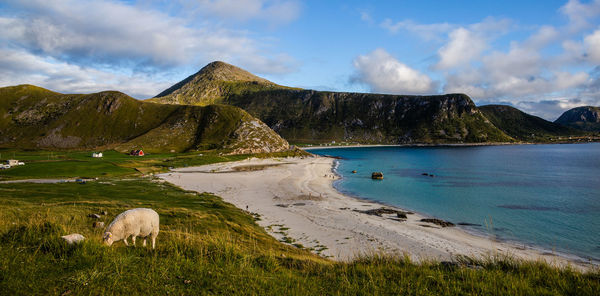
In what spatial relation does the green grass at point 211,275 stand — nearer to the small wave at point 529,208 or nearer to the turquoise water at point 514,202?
the turquoise water at point 514,202

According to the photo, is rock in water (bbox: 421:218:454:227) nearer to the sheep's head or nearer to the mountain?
the sheep's head

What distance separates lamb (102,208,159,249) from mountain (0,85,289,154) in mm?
139629

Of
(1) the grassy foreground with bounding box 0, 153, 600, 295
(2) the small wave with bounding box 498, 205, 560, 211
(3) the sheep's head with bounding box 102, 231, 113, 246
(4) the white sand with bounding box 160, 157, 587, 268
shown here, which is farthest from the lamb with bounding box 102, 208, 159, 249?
(2) the small wave with bounding box 498, 205, 560, 211

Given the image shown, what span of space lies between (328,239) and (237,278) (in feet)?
79.5

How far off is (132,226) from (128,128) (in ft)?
671

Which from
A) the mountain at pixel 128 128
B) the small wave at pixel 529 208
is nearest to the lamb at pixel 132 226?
the small wave at pixel 529 208

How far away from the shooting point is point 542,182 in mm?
76062

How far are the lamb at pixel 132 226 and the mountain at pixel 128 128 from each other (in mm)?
139629

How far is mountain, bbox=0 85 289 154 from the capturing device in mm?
163000

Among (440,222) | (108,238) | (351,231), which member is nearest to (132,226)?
(108,238)

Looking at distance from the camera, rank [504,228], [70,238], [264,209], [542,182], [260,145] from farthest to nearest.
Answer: [260,145] < [542,182] < [264,209] < [504,228] < [70,238]

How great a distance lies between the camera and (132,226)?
1220 centimetres

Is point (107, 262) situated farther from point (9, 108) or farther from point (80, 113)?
point (9, 108)

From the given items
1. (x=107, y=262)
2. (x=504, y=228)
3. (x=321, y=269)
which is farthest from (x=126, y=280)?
(x=504, y=228)
